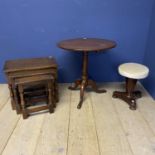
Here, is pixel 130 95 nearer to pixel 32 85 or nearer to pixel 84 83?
pixel 84 83

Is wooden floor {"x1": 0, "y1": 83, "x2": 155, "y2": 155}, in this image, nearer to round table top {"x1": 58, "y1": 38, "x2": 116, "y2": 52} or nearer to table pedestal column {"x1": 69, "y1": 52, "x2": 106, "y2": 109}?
table pedestal column {"x1": 69, "y1": 52, "x2": 106, "y2": 109}

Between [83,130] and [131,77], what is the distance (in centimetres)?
75

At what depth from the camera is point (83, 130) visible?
173cm

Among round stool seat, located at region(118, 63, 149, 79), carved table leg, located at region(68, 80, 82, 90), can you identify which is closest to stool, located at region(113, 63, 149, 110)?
round stool seat, located at region(118, 63, 149, 79)

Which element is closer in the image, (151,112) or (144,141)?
(144,141)

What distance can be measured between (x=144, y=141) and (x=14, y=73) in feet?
4.35

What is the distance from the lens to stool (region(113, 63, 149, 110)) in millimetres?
1985

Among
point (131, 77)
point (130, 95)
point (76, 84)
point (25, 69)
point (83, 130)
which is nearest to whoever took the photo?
point (83, 130)

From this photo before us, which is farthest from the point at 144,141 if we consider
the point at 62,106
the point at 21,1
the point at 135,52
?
the point at 21,1

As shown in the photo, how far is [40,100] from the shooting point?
6.93 ft

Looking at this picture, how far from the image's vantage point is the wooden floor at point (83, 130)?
59.8 inches

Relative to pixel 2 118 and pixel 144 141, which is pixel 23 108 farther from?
pixel 144 141

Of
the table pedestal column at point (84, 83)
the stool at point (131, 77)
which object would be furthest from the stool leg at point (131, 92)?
the table pedestal column at point (84, 83)

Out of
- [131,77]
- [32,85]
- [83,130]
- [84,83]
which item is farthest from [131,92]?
[32,85]
